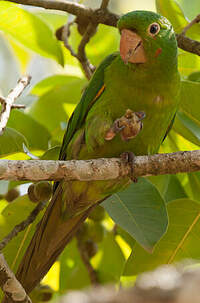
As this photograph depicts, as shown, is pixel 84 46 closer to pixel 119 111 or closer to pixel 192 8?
pixel 119 111

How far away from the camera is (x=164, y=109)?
6.70ft

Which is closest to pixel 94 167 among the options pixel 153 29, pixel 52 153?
pixel 52 153

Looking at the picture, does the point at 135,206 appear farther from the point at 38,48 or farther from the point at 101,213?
the point at 38,48

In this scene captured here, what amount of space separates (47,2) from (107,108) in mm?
733

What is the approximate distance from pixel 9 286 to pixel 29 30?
1.46 m

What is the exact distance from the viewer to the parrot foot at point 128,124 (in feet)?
5.97

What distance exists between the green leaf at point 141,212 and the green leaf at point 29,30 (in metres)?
0.90

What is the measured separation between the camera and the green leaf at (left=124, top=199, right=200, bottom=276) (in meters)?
2.08

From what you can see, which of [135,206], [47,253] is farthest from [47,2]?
[47,253]

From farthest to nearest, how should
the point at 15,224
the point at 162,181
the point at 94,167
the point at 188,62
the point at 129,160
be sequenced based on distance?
the point at 188,62 < the point at 162,181 < the point at 15,224 < the point at 129,160 < the point at 94,167

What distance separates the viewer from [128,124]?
1.82 m

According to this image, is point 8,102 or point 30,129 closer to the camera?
point 8,102

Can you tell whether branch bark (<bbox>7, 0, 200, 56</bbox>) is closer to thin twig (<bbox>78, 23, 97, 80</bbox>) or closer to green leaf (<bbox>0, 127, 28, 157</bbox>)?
thin twig (<bbox>78, 23, 97, 80</bbox>)

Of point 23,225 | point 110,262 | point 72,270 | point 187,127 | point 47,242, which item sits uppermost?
point 187,127
